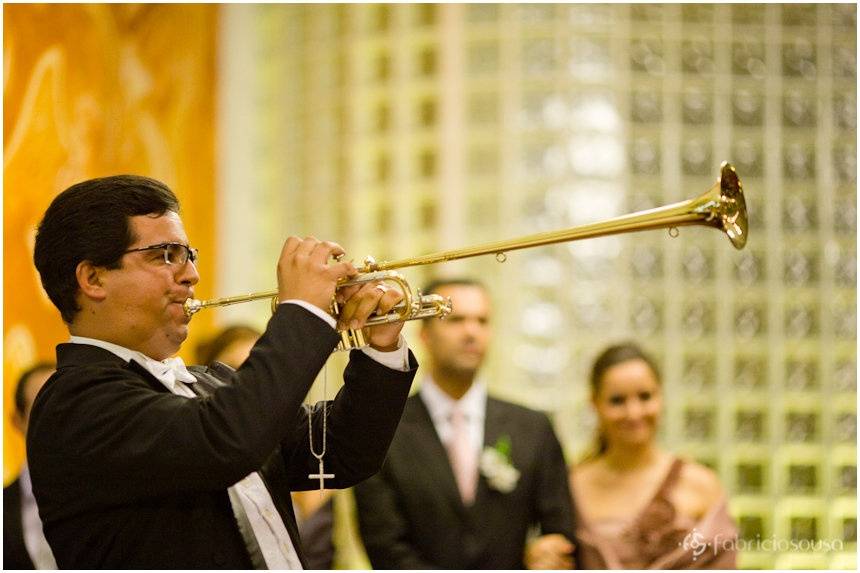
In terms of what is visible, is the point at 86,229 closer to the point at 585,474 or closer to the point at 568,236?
the point at 568,236

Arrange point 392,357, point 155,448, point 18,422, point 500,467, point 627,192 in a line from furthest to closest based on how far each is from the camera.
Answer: point 627,192 < point 18,422 < point 500,467 < point 392,357 < point 155,448

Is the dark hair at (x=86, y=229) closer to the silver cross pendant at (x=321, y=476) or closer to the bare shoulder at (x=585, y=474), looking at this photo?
the silver cross pendant at (x=321, y=476)

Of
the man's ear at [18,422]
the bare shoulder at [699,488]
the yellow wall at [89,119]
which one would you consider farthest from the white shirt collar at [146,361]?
the yellow wall at [89,119]

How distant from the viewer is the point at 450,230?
6.02 metres

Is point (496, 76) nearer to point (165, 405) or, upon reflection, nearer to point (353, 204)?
point (353, 204)

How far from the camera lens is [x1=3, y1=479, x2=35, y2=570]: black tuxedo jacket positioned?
356 cm

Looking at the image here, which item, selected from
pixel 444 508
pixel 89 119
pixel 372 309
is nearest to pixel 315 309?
pixel 372 309

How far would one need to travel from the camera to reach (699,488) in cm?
383

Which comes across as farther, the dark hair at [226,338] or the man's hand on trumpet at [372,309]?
the dark hair at [226,338]

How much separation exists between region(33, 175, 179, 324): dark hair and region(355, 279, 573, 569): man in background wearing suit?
176 cm

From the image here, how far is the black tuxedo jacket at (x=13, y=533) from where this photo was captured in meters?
3.56

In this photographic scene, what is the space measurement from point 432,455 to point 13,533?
4.59 feet

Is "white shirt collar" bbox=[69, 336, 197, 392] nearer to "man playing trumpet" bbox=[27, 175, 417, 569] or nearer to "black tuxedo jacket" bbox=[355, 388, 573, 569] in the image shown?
"man playing trumpet" bbox=[27, 175, 417, 569]

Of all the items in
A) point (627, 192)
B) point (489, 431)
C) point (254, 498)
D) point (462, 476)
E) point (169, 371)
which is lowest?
point (462, 476)
